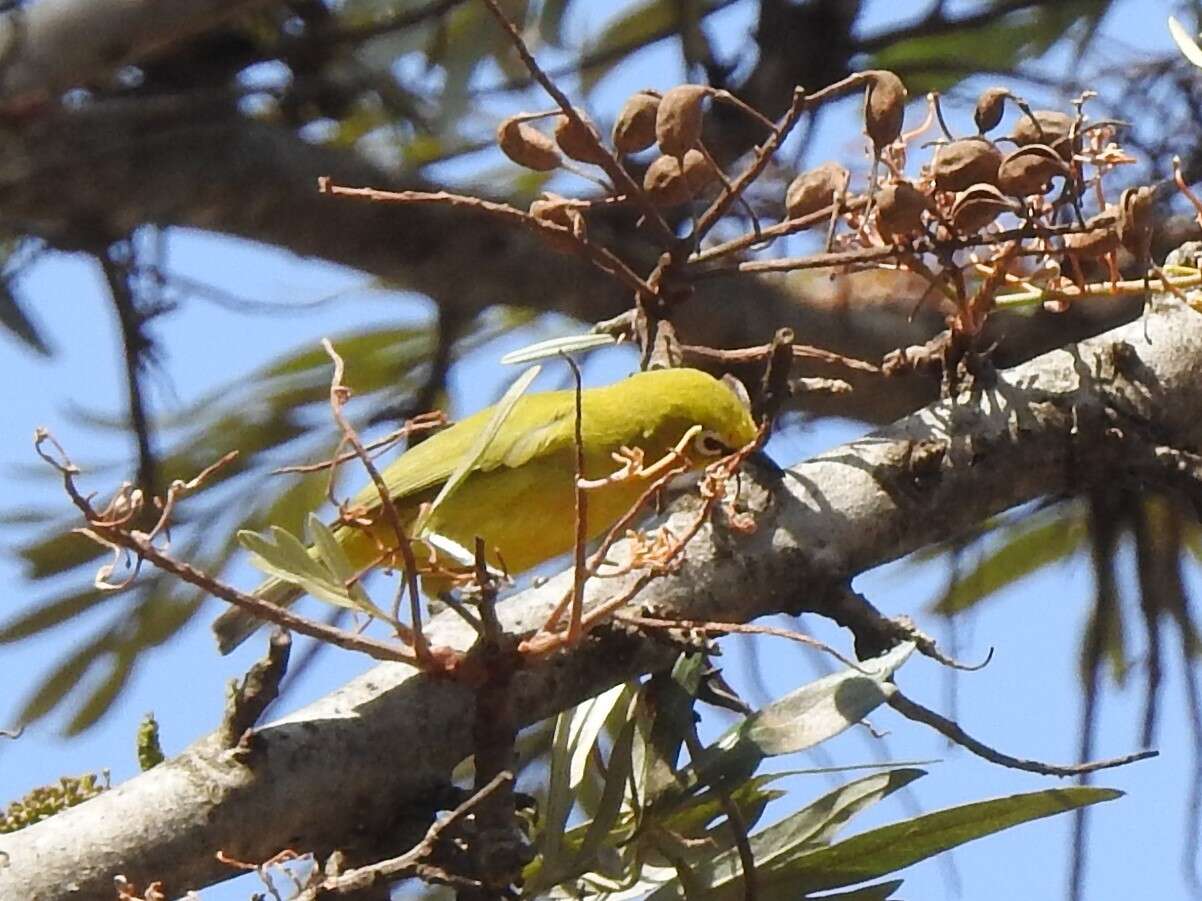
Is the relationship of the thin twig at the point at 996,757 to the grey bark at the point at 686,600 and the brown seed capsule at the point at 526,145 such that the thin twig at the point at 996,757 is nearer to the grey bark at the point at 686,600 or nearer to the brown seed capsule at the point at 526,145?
the grey bark at the point at 686,600

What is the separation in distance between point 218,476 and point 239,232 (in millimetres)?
599

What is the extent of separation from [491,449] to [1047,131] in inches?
36.9

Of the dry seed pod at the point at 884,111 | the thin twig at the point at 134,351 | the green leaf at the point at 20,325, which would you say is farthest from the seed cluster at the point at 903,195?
the green leaf at the point at 20,325

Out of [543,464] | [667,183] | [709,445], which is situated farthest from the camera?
[543,464]

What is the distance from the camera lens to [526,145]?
1651 millimetres

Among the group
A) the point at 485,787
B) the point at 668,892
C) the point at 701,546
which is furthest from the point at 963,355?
the point at 485,787

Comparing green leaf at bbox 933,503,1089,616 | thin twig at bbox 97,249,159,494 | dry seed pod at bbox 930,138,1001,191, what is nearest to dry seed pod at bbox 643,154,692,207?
dry seed pod at bbox 930,138,1001,191

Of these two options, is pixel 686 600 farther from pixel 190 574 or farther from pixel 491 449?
pixel 491 449

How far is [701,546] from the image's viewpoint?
1.50m

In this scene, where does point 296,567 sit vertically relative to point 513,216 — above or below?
below

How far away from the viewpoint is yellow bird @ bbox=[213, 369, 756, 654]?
7.16 ft

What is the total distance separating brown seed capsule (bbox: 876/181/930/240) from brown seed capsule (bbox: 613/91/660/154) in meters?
0.25

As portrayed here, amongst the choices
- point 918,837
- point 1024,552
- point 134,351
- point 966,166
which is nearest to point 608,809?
point 918,837

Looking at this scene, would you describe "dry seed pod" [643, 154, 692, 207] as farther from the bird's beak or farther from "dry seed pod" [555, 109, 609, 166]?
the bird's beak
